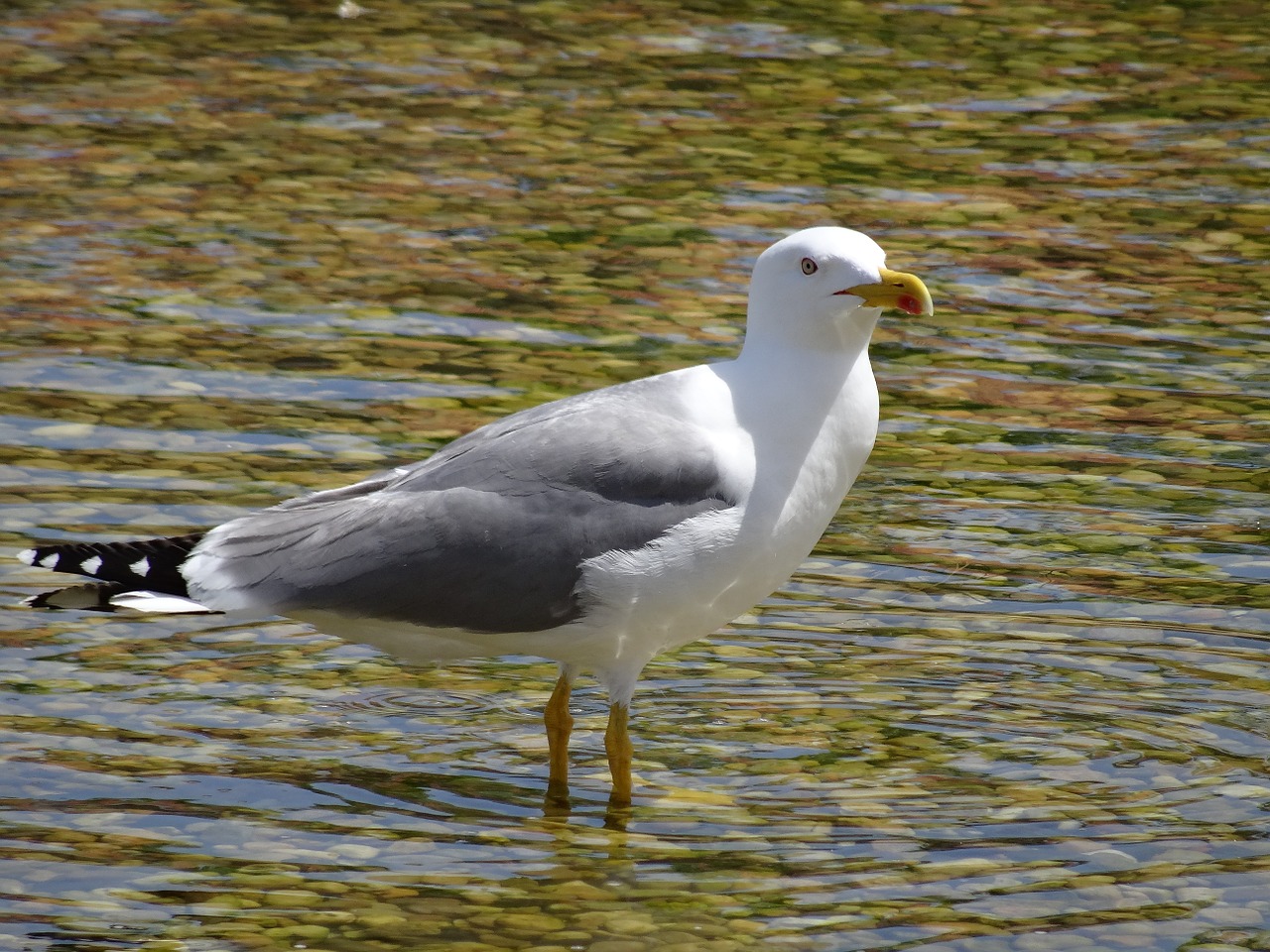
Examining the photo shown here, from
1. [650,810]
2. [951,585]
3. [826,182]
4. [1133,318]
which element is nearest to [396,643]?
[650,810]

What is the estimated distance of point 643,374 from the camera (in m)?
9.12

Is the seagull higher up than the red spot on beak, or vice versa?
the red spot on beak

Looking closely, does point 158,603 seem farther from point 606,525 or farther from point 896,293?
point 896,293

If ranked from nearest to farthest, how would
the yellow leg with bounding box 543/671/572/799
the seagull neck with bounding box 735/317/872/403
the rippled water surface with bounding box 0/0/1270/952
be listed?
the rippled water surface with bounding box 0/0/1270/952 → the seagull neck with bounding box 735/317/872/403 → the yellow leg with bounding box 543/671/572/799

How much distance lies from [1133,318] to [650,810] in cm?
474

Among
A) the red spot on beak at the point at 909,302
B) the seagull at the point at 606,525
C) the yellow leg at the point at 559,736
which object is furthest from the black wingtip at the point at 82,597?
the red spot on beak at the point at 909,302

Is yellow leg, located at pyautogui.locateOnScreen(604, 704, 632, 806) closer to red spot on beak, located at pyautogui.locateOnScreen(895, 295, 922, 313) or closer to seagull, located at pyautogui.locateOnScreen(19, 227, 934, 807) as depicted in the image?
seagull, located at pyautogui.locateOnScreen(19, 227, 934, 807)

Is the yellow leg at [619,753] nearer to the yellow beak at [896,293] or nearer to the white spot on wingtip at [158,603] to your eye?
the white spot on wingtip at [158,603]

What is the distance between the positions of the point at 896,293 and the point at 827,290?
0.67 ft

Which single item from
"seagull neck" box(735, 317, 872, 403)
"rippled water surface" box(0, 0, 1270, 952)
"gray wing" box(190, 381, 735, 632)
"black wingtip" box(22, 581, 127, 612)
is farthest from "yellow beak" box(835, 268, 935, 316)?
"black wingtip" box(22, 581, 127, 612)

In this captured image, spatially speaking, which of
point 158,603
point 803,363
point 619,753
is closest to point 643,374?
point 803,363

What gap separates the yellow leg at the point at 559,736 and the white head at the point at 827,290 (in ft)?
4.09

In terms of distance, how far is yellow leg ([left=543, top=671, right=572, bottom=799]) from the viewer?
625 cm

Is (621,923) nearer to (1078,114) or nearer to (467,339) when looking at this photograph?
(467,339)
